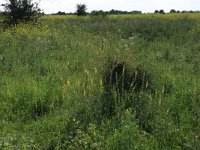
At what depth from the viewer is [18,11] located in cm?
1952

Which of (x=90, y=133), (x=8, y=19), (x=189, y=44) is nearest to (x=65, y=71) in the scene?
(x=90, y=133)

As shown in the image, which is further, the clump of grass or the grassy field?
the clump of grass

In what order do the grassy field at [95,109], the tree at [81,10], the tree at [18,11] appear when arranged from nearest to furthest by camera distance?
the grassy field at [95,109] < the tree at [18,11] < the tree at [81,10]

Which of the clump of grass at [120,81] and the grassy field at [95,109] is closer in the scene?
the grassy field at [95,109]

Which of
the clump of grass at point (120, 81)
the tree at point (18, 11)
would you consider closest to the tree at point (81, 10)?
the tree at point (18, 11)

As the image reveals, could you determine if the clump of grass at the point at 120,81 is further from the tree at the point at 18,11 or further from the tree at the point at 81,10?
the tree at the point at 81,10

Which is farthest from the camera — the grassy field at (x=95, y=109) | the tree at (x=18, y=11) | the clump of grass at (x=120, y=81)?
the tree at (x=18, y=11)

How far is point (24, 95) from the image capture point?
253 inches

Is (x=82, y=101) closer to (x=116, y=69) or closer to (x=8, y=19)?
(x=116, y=69)

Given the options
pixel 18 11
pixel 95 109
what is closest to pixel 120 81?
pixel 95 109

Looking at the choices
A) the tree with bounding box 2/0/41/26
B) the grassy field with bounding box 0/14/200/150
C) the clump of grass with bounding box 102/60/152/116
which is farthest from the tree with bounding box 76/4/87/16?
the clump of grass with bounding box 102/60/152/116

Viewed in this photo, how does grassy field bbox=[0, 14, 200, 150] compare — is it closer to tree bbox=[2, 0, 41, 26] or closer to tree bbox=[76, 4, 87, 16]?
tree bbox=[2, 0, 41, 26]

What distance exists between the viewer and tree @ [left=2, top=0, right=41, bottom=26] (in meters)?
19.5

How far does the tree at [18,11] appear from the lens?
19516mm
